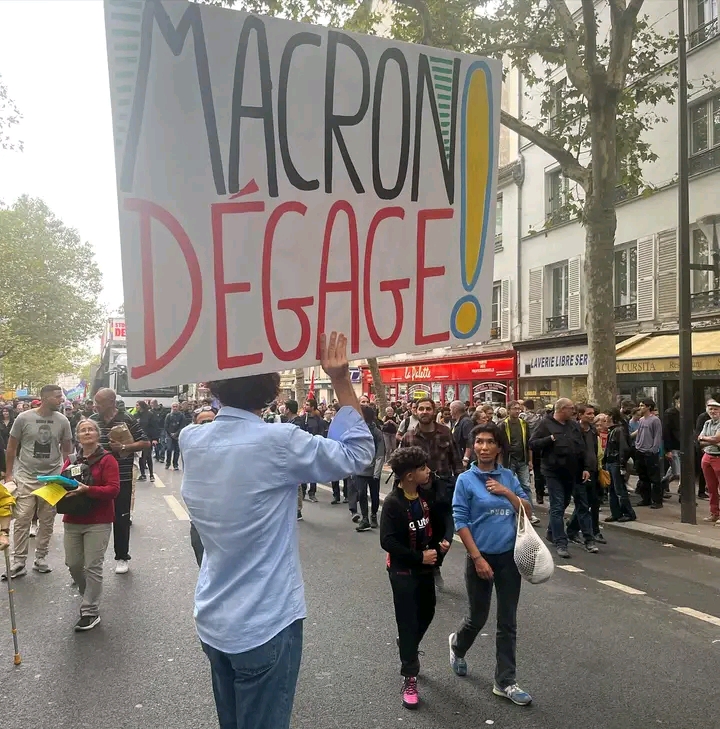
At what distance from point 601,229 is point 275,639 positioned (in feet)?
40.8

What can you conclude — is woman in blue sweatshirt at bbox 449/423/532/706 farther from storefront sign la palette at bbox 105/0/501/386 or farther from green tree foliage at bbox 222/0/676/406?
green tree foliage at bbox 222/0/676/406

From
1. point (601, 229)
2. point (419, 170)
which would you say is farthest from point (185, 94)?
point (601, 229)

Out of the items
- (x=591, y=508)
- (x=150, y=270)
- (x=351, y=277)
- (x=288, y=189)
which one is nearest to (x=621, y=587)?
(x=591, y=508)

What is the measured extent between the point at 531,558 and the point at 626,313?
56.1 ft

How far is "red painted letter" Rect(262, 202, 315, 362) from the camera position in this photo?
244 centimetres

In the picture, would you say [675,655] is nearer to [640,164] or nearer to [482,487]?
[482,487]

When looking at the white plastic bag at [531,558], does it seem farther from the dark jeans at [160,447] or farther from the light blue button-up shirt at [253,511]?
the dark jeans at [160,447]

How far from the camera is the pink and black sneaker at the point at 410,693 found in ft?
12.9

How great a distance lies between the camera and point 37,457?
24.4ft

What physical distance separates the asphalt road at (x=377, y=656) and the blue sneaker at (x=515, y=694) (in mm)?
59

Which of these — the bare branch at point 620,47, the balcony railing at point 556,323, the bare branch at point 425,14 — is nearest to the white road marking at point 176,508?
the bare branch at point 425,14

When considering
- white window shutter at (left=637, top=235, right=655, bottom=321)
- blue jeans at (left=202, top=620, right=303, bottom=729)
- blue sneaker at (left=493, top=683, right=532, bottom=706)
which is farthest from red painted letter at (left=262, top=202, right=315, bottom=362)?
white window shutter at (left=637, top=235, right=655, bottom=321)

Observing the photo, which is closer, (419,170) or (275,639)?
(275,639)

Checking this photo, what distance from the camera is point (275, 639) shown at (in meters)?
2.18
